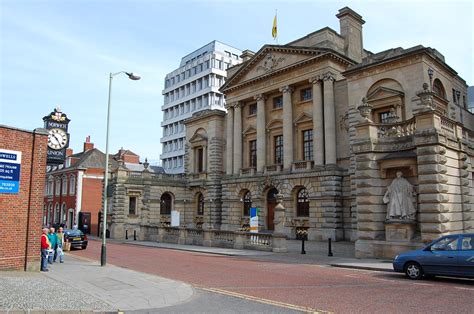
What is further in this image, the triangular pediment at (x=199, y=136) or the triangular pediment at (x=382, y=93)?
the triangular pediment at (x=199, y=136)

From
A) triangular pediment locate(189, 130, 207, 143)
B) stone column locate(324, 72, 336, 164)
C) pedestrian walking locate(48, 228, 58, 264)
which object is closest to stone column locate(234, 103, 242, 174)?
triangular pediment locate(189, 130, 207, 143)

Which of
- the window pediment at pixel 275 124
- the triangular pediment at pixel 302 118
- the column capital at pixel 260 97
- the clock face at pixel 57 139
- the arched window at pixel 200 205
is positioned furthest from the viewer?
the arched window at pixel 200 205

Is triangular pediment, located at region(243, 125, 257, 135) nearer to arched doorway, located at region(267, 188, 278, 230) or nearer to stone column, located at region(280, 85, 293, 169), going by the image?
stone column, located at region(280, 85, 293, 169)

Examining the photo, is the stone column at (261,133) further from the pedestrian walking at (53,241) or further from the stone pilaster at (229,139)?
the pedestrian walking at (53,241)

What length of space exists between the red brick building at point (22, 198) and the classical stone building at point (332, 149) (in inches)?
544

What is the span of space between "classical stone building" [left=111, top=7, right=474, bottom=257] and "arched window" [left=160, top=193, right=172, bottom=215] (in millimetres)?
168

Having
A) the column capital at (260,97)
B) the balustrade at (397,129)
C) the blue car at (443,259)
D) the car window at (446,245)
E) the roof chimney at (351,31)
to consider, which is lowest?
the blue car at (443,259)

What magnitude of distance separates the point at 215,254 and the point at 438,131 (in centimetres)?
1303

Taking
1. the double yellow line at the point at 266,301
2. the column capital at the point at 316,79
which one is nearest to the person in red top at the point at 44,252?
the double yellow line at the point at 266,301

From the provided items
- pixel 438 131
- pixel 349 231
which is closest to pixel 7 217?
pixel 438 131

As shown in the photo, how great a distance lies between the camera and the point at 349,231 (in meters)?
30.7

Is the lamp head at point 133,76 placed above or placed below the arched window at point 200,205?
above

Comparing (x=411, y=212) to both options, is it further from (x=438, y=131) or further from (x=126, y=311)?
(x=126, y=311)

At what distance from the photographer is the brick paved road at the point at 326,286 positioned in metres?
8.82
